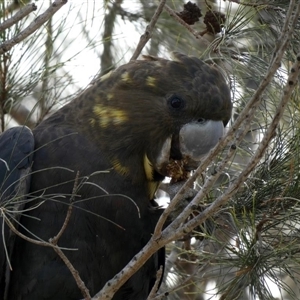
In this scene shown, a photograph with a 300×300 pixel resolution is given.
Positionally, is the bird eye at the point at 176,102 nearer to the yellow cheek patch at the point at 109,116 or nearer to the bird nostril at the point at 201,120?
the bird nostril at the point at 201,120

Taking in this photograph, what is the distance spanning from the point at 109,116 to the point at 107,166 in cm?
23

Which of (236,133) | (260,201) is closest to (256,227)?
(260,201)

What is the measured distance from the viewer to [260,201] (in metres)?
2.72

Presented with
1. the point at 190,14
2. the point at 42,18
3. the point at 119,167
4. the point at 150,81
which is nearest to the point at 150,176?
the point at 119,167

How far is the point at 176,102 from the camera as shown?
3000 millimetres

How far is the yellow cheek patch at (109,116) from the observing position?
10.1 ft

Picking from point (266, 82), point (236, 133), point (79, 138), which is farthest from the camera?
point (79, 138)

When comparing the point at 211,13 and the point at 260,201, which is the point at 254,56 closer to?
the point at 211,13

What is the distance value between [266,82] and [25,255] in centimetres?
137

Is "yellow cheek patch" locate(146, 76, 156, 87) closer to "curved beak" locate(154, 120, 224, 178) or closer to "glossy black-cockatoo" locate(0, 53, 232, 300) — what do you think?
"glossy black-cockatoo" locate(0, 53, 232, 300)

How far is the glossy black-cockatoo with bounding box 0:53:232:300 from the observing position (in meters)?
2.91

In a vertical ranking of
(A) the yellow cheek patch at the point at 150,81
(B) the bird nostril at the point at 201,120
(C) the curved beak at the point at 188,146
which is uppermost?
(A) the yellow cheek patch at the point at 150,81

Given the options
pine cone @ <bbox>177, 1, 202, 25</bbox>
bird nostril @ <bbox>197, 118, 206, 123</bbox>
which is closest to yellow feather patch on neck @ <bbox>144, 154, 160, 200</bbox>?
bird nostril @ <bbox>197, 118, 206, 123</bbox>

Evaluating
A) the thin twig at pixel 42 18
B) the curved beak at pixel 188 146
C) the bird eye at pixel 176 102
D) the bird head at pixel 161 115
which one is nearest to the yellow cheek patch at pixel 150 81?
the bird head at pixel 161 115
